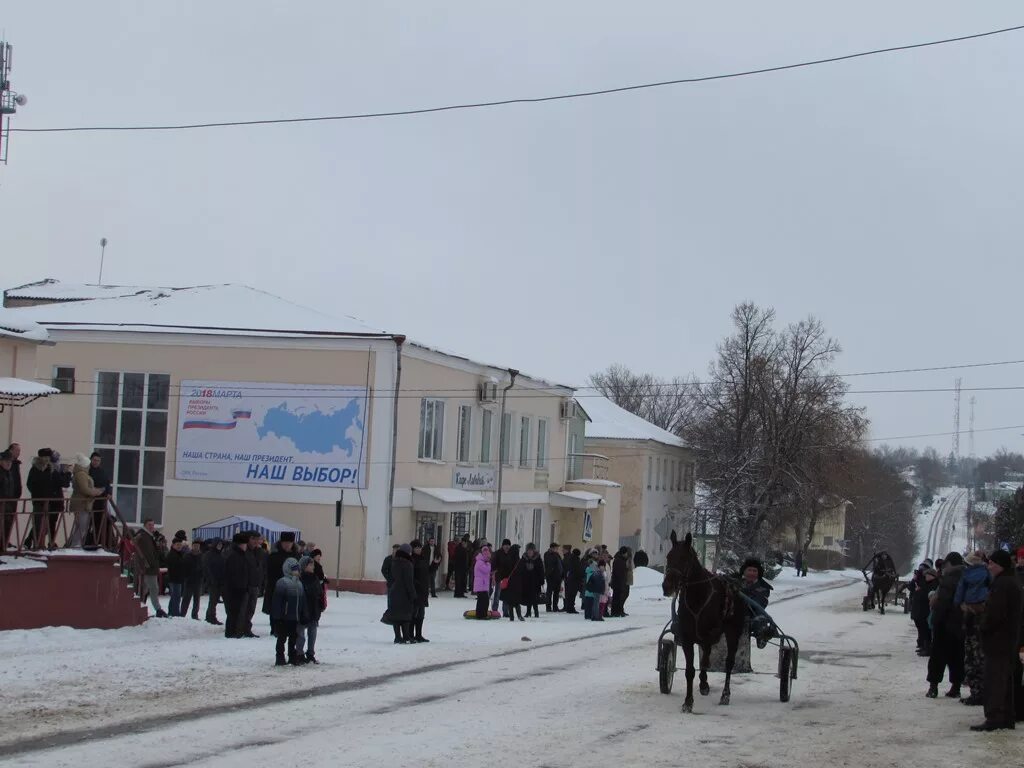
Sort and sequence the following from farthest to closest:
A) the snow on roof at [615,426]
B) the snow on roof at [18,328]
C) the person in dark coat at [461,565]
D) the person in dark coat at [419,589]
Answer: the snow on roof at [615,426] → the person in dark coat at [461,565] → the snow on roof at [18,328] → the person in dark coat at [419,589]

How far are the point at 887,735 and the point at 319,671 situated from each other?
7.26m

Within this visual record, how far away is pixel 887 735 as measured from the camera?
42.2 feet

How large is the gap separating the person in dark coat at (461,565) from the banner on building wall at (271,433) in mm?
3014

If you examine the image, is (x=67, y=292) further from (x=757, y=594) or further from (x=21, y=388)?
(x=757, y=594)

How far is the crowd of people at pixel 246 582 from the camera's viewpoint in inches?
691

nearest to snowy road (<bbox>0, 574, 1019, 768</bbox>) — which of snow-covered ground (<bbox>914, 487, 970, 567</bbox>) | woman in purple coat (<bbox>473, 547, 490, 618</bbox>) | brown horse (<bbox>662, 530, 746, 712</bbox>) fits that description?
brown horse (<bbox>662, 530, 746, 712</bbox>)

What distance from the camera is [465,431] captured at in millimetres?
41562

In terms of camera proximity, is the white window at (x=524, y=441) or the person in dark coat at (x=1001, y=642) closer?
the person in dark coat at (x=1001, y=642)

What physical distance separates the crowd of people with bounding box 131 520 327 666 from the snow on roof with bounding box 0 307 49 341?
3913mm

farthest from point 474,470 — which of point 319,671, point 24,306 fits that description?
point 319,671

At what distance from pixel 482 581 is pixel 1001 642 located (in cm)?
1592

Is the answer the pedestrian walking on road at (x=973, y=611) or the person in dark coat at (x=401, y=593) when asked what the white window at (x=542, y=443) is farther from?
the pedestrian walking on road at (x=973, y=611)

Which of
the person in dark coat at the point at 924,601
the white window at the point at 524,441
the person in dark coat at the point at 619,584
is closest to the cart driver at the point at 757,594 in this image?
the person in dark coat at the point at 924,601

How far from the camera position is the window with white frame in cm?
3656
